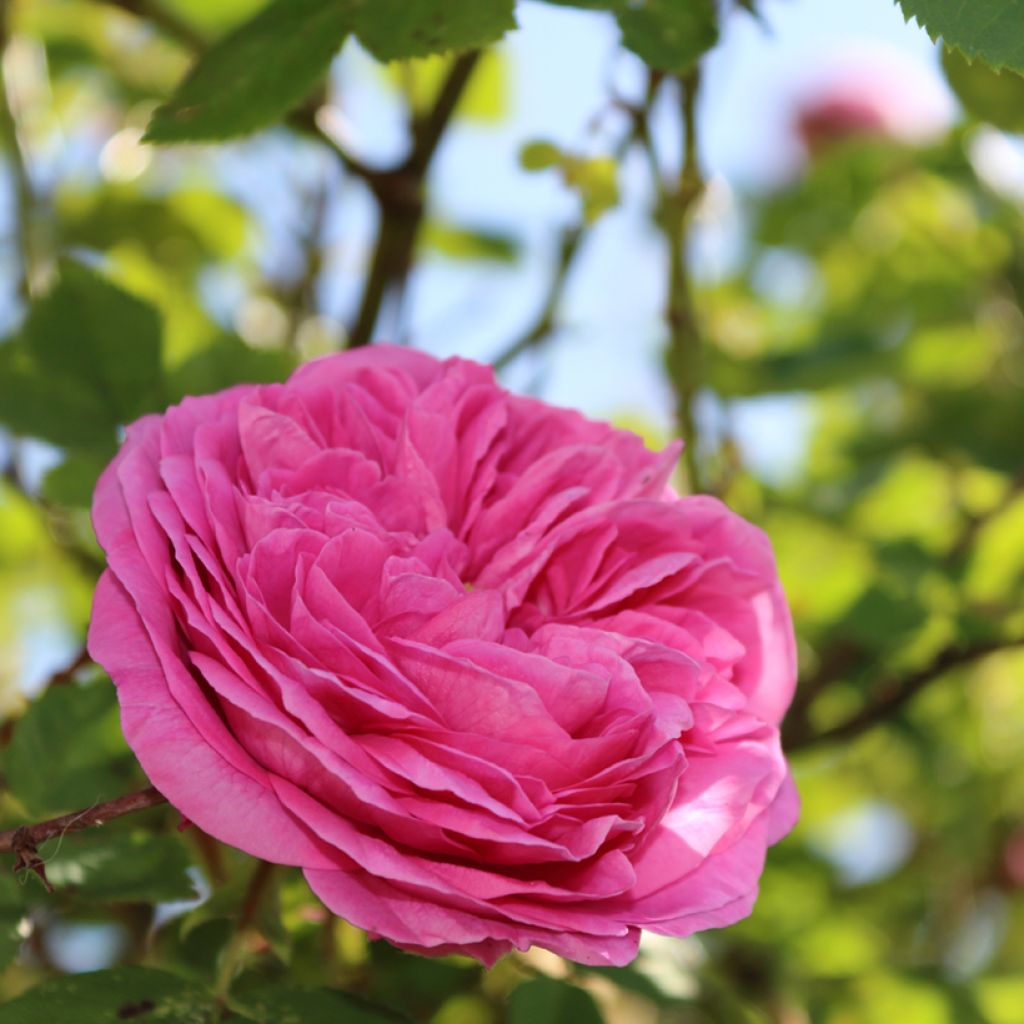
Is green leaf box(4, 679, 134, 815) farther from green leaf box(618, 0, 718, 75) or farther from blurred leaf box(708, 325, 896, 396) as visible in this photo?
blurred leaf box(708, 325, 896, 396)

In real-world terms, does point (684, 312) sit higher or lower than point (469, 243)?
higher

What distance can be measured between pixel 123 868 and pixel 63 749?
59mm

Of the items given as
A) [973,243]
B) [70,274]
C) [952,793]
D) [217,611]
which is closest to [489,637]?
[217,611]

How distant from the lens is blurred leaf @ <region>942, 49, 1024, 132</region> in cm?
70

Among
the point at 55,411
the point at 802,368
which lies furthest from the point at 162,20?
the point at 802,368

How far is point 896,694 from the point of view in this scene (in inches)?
31.4

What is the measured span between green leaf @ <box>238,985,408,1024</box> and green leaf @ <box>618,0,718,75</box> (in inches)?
15.4

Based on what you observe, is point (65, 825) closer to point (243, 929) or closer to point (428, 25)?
point (243, 929)

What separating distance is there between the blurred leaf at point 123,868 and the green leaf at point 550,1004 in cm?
14

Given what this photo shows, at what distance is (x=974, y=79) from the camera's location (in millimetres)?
708

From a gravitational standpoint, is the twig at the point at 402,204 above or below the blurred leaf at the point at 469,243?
above

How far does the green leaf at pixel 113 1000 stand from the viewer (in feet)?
1.34

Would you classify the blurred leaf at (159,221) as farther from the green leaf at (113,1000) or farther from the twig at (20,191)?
the green leaf at (113,1000)

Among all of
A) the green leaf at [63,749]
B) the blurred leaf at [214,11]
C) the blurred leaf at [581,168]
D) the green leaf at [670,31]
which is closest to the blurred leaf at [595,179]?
the blurred leaf at [581,168]
